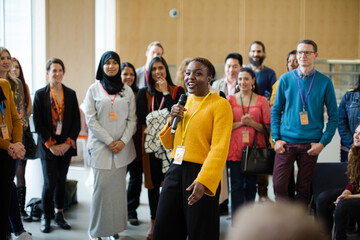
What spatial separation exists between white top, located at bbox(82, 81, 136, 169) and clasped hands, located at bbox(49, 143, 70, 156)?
42 cm

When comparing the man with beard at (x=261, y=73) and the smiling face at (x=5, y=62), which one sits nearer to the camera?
the smiling face at (x=5, y=62)

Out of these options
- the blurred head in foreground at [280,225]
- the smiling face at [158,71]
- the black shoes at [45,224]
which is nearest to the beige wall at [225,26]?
the smiling face at [158,71]

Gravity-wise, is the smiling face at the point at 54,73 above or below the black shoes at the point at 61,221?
above

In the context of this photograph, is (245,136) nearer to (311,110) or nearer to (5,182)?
(311,110)

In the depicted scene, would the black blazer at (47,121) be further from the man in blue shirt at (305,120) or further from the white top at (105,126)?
the man in blue shirt at (305,120)

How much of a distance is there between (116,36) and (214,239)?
23.8 feet

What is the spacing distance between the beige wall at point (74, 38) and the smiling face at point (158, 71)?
12.6 ft

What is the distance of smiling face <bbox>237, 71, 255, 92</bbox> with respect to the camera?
4168mm

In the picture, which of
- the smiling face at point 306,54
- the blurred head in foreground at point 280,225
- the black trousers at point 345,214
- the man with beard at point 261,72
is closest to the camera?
the blurred head in foreground at point 280,225

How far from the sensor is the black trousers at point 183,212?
2.39 meters

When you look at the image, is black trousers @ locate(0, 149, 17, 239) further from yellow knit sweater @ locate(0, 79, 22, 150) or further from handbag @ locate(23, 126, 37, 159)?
handbag @ locate(23, 126, 37, 159)

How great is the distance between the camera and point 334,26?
372 inches

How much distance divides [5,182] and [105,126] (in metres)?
0.98

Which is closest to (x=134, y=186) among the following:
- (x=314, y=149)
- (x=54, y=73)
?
(x=54, y=73)
